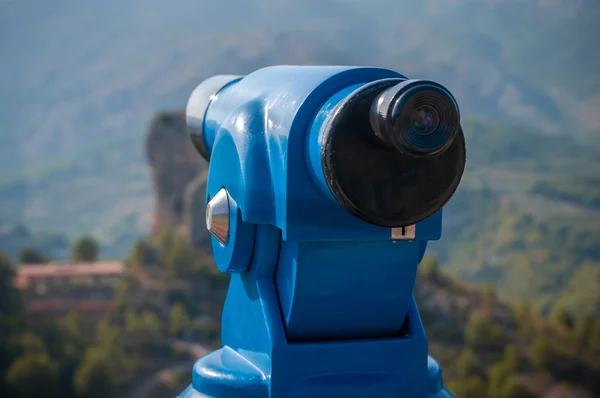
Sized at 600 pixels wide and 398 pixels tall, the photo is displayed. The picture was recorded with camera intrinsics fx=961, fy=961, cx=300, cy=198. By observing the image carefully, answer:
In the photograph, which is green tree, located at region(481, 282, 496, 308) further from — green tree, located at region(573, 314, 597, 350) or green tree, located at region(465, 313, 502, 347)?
green tree, located at region(573, 314, 597, 350)

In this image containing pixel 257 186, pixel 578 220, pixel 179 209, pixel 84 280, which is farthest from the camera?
pixel 578 220

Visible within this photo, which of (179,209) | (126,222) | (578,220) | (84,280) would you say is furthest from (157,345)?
(126,222)

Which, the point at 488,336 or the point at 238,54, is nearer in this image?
the point at 488,336

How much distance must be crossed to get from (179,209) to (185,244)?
143 inches

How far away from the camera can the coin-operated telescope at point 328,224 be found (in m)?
1.86

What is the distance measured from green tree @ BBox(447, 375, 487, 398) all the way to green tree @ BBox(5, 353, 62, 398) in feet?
30.4

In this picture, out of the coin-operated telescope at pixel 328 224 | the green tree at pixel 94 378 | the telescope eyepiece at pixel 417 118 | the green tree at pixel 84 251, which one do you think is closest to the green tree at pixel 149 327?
the green tree at pixel 94 378

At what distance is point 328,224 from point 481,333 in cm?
2782

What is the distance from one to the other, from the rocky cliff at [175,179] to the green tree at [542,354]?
38.7 feet

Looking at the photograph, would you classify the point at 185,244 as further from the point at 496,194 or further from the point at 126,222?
the point at 126,222

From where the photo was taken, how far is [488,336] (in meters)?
29.0

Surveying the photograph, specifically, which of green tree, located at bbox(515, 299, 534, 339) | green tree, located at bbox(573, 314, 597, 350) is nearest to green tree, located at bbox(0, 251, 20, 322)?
green tree, located at bbox(515, 299, 534, 339)

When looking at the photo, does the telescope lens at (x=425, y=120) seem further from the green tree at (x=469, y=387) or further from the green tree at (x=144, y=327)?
the green tree at (x=144, y=327)

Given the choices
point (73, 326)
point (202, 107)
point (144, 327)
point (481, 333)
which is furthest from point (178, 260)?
point (202, 107)
